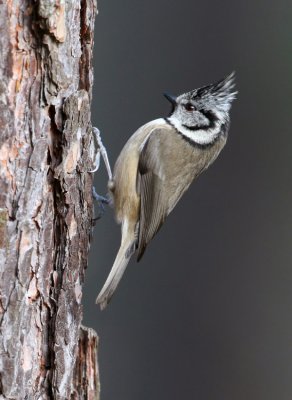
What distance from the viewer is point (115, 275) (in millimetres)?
3641

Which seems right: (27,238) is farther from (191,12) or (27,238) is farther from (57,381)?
(191,12)

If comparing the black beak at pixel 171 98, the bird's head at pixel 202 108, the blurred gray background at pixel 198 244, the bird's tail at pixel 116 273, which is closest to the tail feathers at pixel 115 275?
the bird's tail at pixel 116 273

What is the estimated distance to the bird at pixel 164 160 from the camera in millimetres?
3916

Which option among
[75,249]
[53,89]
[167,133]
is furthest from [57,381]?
[167,133]

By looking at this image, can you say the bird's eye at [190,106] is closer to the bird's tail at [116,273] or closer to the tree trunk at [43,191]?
the bird's tail at [116,273]

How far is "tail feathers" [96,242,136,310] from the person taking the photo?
3.51m

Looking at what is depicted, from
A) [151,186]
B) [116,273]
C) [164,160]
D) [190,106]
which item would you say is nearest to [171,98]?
[190,106]

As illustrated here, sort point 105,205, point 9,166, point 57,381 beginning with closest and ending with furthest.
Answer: point 9,166
point 57,381
point 105,205

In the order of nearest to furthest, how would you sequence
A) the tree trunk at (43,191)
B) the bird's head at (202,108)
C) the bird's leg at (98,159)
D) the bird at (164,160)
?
the tree trunk at (43,191) < the bird's leg at (98,159) < the bird at (164,160) < the bird's head at (202,108)

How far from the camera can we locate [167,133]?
4133 millimetres

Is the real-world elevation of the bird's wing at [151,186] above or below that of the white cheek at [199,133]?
below

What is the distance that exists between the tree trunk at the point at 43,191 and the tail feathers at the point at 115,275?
75 cm

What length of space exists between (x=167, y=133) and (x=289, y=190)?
119 cm

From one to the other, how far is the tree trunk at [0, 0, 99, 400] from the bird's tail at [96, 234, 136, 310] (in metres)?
0.75
